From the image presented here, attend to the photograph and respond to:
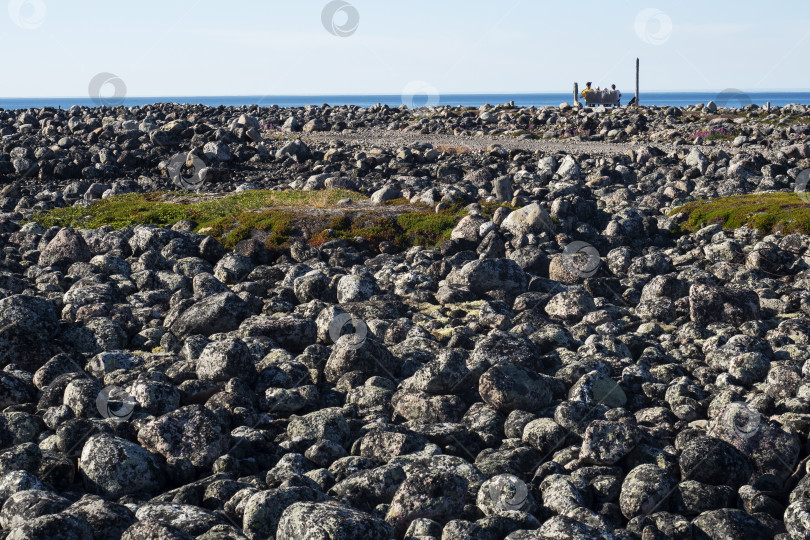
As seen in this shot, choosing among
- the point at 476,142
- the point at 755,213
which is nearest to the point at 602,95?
the point at 476,142

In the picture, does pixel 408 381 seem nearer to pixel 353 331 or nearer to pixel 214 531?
pixel 353 331

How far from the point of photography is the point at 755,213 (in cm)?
2370

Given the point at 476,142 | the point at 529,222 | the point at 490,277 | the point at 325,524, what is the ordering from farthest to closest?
the point at 476,142, the point at 529,222, the point at 490,277, the point at 325,524

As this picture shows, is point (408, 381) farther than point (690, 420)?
Yes

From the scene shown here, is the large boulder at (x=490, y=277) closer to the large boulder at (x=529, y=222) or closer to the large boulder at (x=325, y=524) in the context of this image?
the large boulder at (x=529, y=222)

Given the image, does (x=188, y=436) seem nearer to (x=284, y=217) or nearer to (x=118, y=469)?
(x=118, y=469)

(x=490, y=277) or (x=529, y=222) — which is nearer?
(x=490, y=277)

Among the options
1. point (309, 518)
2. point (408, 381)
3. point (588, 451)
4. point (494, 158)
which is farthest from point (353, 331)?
point (494, 158)

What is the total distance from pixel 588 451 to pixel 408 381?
355 cm

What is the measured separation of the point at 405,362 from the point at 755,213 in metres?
15.3

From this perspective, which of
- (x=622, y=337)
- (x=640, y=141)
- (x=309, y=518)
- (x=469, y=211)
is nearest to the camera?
(x=309, y=518)

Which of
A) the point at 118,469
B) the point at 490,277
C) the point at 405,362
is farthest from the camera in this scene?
the point at 490,277

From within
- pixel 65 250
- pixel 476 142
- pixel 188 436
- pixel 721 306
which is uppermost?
pixel 476 142

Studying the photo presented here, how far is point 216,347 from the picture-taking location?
1306 cm
